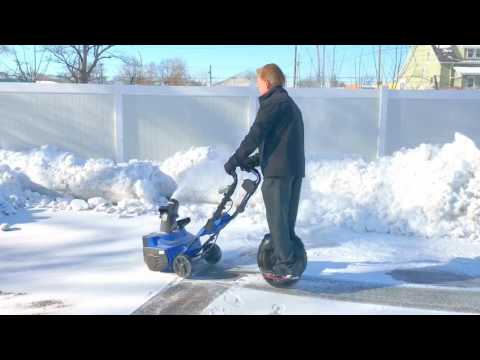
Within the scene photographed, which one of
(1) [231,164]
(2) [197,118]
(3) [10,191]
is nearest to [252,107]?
(2) [197,118]

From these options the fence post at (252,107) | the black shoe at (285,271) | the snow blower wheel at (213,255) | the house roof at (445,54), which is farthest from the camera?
the house roof at (445,54)

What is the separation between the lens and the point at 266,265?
14.9 ft

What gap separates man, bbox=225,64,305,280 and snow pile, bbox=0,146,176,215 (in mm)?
4157

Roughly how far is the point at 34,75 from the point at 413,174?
22.3m

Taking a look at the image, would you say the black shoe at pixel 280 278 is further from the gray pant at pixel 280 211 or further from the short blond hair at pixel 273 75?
the short blond hair at pixel 273 75

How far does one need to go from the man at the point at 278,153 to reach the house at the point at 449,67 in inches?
1436

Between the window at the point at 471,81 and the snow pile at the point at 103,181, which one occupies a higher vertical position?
the window at the point at 471,81

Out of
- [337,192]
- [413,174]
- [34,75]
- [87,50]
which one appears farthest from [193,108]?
[34,75]

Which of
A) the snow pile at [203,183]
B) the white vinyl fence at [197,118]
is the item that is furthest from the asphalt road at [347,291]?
the white vinyl fence at [197,118]

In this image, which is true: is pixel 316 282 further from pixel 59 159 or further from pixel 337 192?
pixel 59 159

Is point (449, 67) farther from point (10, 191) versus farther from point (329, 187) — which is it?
point (10, 191)

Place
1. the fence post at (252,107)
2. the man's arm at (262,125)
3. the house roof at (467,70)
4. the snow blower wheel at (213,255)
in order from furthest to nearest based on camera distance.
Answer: the house roof at (467,70) < the fence post at (252,107) < the snow blower wheel at (213,255) < the man's arm at (262,125)

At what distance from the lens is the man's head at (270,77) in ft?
14.2

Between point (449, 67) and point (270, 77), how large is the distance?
134 feet
